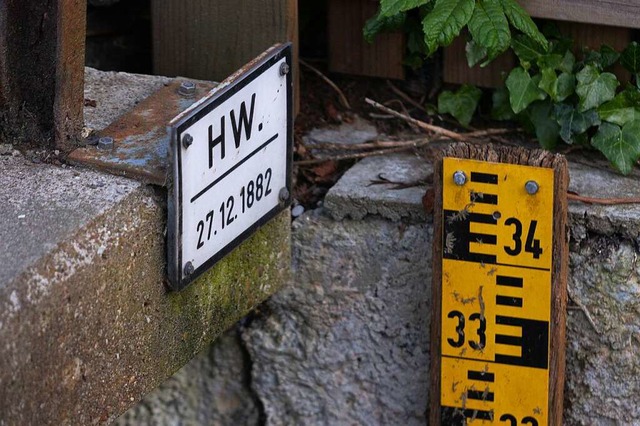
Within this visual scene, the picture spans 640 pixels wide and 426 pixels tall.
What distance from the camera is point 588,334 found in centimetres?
213

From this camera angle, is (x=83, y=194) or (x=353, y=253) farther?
(x=353, y=253)

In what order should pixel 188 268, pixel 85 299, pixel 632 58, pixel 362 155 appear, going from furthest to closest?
pixel 362 155
pixel 632 58
pixel 188 268
pixel 85 299

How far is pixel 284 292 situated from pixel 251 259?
0.73 ft

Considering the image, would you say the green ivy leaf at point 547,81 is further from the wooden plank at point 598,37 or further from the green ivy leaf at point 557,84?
the wooden plank at point 598,37

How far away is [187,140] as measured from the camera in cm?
170

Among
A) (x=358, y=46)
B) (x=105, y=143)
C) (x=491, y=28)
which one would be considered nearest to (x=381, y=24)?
(x=358, y=46)

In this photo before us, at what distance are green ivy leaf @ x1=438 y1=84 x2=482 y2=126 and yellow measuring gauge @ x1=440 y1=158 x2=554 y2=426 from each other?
40 cm

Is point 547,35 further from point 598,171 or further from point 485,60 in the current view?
point 598,171

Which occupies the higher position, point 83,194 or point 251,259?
point 83,194

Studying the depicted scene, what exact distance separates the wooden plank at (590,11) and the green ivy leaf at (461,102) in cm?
24

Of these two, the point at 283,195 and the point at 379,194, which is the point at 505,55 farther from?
the point at 283,195

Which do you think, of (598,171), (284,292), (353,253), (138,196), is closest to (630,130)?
(598,171)

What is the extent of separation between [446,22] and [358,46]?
1.46 ft

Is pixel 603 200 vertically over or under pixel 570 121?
under
